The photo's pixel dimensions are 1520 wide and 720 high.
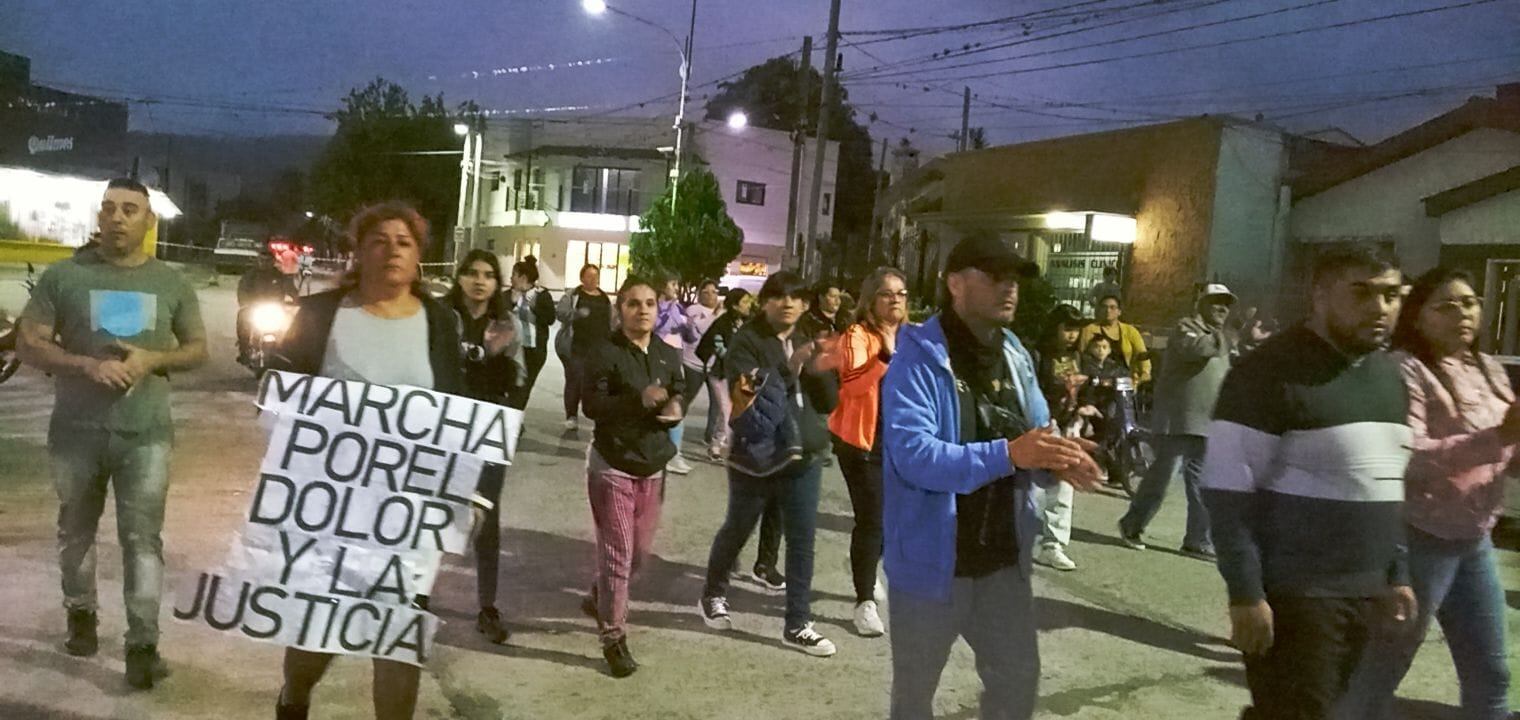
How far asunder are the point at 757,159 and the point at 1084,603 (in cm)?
5057

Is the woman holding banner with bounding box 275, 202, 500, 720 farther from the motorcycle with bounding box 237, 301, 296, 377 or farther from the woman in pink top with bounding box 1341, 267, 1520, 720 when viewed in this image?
the motorcycle with bounding box 237, 301, 296, 377

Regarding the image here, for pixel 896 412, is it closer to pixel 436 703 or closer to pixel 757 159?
pixel 436 703

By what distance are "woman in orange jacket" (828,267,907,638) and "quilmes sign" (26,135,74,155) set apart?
55787 millimetres

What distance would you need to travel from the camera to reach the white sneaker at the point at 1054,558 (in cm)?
772

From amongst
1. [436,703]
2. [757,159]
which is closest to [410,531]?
[436,703]

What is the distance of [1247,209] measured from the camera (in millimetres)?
23344

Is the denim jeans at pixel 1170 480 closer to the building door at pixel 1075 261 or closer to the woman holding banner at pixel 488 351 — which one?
the woman holding banner at pixel 488 351

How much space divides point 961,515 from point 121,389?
3.12 m

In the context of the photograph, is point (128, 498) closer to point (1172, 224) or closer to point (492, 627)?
point (492, 627)

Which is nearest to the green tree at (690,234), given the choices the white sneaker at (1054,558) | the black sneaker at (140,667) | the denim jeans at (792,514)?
the white sneaker at (1054,558)

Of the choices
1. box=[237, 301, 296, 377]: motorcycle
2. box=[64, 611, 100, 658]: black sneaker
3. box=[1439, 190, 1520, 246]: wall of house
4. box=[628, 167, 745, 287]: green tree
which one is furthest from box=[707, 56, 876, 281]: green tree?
box=[64, 611, 100, 658]: black sneaker

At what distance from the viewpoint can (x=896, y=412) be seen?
3.45 metres

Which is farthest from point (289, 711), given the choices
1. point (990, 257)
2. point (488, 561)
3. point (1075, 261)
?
point (1075, 261)

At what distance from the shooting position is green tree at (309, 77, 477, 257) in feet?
217
